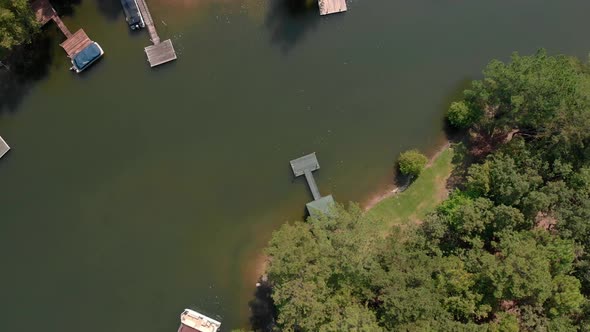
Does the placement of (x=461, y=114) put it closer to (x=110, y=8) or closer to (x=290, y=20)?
(x=290, y=20)

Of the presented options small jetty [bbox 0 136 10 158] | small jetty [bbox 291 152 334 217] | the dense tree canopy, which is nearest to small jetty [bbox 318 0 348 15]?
small jetty [bbox 291 152 334 217]

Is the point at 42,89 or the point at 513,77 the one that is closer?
the point at 513,77

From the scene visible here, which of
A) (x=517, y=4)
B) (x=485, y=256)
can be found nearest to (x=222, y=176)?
(x=485, y=256)

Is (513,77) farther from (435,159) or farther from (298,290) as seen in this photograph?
(298,290)

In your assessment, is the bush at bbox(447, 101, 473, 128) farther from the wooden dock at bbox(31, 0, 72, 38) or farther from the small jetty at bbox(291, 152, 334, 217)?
the wooden dock at bbox(31, 0, 72, 38)

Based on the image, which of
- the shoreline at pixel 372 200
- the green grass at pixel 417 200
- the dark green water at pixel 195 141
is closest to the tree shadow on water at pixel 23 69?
the dark green water at pixel 195 141

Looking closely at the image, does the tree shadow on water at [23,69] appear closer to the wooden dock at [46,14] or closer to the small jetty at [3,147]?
the wooden dock at [46,14]

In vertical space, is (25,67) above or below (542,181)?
above
